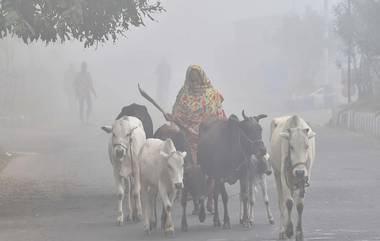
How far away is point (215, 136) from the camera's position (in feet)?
50.0

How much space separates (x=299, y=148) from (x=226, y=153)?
2.39m

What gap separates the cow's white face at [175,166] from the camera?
540 inches

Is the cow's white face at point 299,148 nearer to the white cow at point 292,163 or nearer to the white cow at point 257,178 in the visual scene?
the white cow at point 292,163

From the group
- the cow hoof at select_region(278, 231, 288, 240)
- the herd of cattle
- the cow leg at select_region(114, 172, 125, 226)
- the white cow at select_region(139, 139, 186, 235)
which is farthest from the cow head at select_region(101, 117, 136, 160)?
the cow hoof at select_region(278, 231, 288, 240)

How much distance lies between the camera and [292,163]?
12.8 m

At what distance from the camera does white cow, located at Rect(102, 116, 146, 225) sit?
15.6 meters

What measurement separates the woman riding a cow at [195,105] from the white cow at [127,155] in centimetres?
126

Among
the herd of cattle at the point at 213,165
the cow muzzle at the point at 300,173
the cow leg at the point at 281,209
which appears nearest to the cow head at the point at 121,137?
the herd of cattle at the point at 213,165

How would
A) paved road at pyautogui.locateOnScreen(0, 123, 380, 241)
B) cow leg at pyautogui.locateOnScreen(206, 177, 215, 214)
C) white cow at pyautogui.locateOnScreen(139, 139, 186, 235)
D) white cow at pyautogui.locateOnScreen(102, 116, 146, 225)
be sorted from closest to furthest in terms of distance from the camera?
white cow at pyautogui.locateOnScreen(139, 139, 186, 235) → paved road at pyautogui.locateOnScreen(0, 123, 380, 241) → white cow at pyautogui.locateOnScreen(102, 116, 146, 225) → cow leg at pyautogui.locateOnScreen(206, 177, 215, 214)

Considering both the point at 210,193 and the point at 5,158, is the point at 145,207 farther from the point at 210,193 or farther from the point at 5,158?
the point at 5,158

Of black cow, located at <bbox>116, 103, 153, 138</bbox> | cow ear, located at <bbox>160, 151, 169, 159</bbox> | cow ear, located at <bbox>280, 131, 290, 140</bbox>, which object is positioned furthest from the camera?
black cow, located at <bbox>116, 103, 153, 138</bbox>

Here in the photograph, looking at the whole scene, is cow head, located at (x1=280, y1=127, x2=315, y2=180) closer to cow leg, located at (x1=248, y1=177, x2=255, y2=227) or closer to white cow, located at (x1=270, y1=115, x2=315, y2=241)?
white cow, located at (x1=270, y1=115, x2=315, y2=241)

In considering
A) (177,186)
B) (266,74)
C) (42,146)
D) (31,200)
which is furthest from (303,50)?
(177,186)

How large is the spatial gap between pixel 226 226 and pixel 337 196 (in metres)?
4.03
